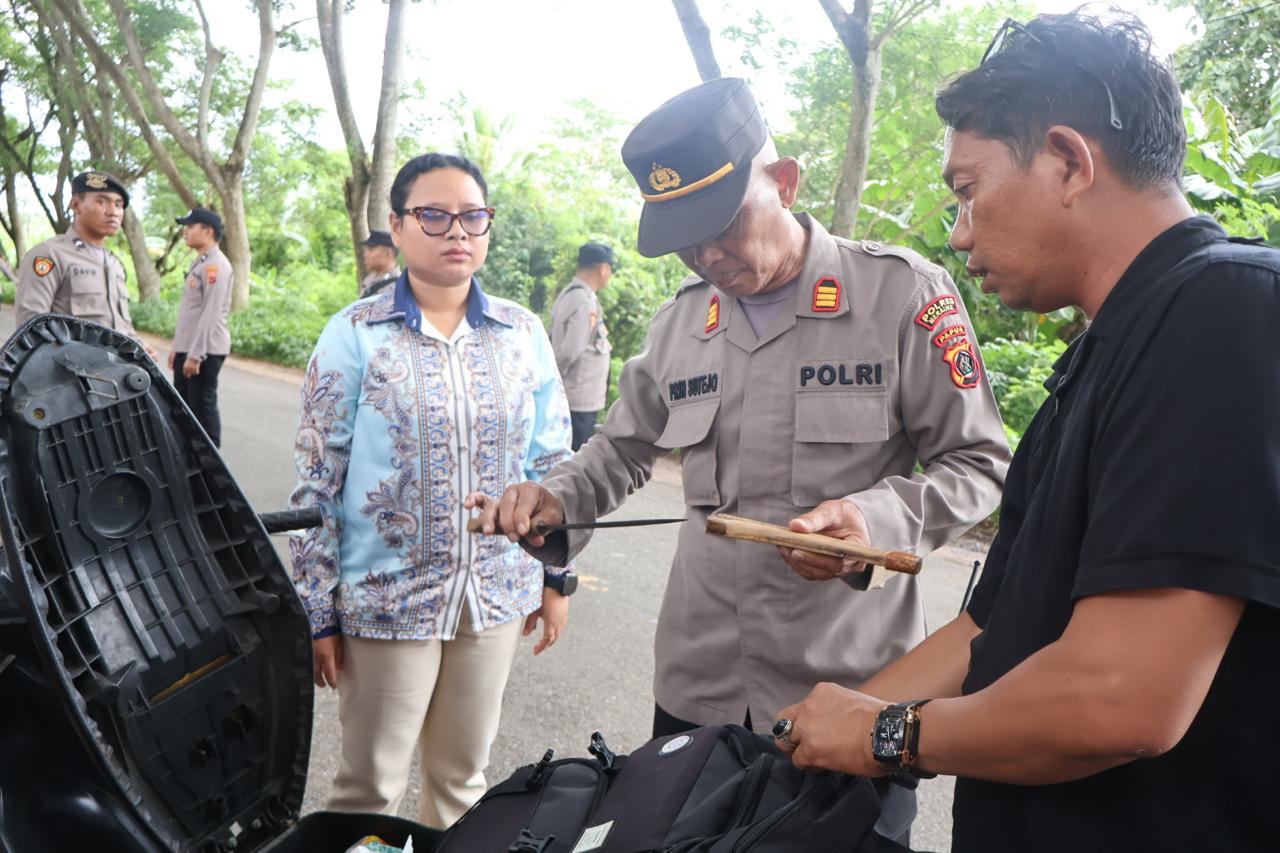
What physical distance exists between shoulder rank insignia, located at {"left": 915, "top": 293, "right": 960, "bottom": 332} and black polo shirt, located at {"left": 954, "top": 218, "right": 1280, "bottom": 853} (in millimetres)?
633

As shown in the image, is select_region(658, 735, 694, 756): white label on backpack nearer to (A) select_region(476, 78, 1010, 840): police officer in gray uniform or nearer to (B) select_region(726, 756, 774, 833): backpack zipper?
(B) select_region(726, 756, 774, 833): backpack zipper

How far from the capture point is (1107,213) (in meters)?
1.16

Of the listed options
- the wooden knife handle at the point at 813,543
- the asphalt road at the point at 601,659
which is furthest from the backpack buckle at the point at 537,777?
the asphalt road at the point at 601,659

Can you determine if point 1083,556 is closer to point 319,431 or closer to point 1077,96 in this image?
point 1077,96

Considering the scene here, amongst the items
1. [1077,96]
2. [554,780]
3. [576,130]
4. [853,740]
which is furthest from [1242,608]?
[576,130]

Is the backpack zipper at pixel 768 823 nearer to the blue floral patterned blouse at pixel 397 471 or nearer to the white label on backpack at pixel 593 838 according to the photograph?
the white label on backpack at pixel 593 838

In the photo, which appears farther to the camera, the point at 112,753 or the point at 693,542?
the point at 693,542

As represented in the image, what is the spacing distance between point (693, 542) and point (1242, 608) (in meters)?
1.17

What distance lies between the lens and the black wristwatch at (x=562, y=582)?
2.69 m

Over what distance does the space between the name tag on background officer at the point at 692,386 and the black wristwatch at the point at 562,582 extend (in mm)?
744

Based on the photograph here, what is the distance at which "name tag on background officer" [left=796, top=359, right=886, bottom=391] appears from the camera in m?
1.88

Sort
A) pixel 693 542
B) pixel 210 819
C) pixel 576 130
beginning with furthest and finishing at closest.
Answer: pixel 576 130, pixel 693 542, pixel 210 819

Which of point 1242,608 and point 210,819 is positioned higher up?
point 1242,608

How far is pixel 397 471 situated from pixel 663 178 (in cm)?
96
